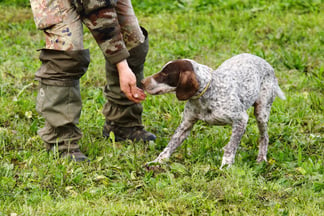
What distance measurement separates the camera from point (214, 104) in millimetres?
4297

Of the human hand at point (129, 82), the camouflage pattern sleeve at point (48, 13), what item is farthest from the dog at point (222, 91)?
the camouflage pattern sleeve at point (48, 13)

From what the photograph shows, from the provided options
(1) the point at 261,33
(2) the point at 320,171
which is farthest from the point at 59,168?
(1) the point at 261,33

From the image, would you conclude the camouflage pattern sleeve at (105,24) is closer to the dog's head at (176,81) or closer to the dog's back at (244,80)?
the dog's head at (176,81)

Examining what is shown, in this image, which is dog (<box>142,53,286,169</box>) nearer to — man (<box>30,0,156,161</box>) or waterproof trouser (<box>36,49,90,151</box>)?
man (<box>30,0,156,161</box>)

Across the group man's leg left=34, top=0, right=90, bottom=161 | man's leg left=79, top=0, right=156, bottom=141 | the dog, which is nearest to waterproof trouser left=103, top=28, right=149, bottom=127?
man's leg left=79, top=0, right=156, bottom=141

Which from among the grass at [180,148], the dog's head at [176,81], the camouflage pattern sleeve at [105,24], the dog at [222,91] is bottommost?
the grass at [180,148]

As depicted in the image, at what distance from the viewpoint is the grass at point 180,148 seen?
3809 mm

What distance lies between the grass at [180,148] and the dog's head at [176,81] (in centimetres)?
62

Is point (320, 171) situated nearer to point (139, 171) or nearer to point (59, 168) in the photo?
point (139, 171)

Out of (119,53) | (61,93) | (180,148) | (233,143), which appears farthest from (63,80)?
(233,143)

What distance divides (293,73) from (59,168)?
3.56 metres

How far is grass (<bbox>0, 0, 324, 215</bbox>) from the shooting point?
12.5ft

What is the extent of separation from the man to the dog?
299 millimetres

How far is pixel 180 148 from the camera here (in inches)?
189
